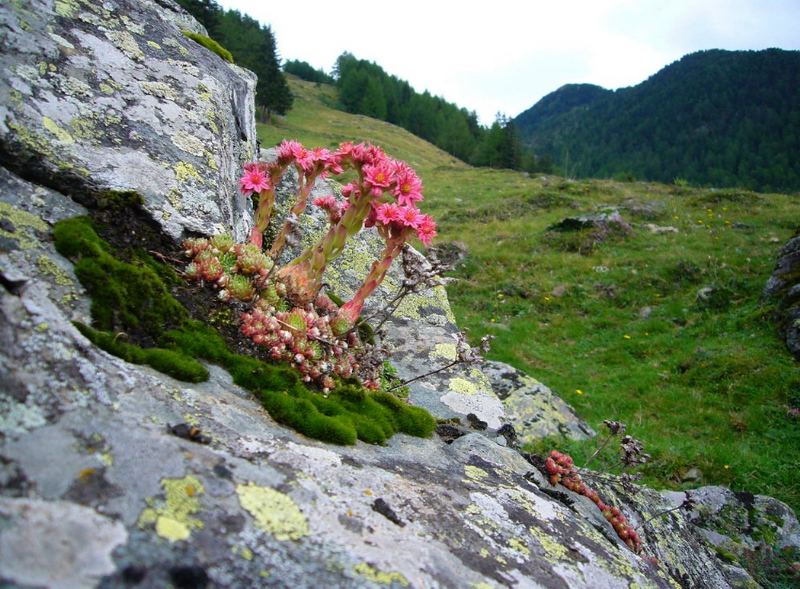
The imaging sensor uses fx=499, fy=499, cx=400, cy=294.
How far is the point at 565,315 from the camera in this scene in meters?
18.1

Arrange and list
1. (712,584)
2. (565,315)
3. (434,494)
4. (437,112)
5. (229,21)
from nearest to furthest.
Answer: (434,494) → (712,584) → (565,315) → (229,21) → (437,112)

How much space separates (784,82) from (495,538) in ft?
785

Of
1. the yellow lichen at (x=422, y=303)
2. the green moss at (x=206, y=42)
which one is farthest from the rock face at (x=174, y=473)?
the yellow lichen at (x=422, y=303)

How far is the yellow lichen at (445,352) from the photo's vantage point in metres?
6.41

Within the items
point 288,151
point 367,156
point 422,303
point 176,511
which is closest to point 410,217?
point 367,156

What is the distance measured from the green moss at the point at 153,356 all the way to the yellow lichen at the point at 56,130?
2008 millimetres

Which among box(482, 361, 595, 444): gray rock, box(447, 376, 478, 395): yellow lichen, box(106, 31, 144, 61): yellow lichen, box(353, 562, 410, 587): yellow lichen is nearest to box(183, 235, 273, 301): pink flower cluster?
box(106, 31, 144, 61): yellow lichen

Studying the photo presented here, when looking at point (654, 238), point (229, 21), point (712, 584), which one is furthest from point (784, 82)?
point (712, 584)

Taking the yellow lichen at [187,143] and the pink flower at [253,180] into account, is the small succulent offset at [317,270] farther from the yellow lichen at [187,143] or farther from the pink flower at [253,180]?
the yellow lichen at [187,143]

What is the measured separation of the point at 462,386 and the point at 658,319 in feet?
44.4

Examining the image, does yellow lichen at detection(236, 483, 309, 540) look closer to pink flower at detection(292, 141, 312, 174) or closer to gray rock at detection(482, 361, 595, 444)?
pink flower at detection(292, 141, 312, 174)

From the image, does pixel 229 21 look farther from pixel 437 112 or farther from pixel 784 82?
pixel 784 82

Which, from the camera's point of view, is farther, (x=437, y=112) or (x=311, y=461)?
(x=437, y=112)

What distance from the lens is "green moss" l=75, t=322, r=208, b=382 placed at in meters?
2.66
